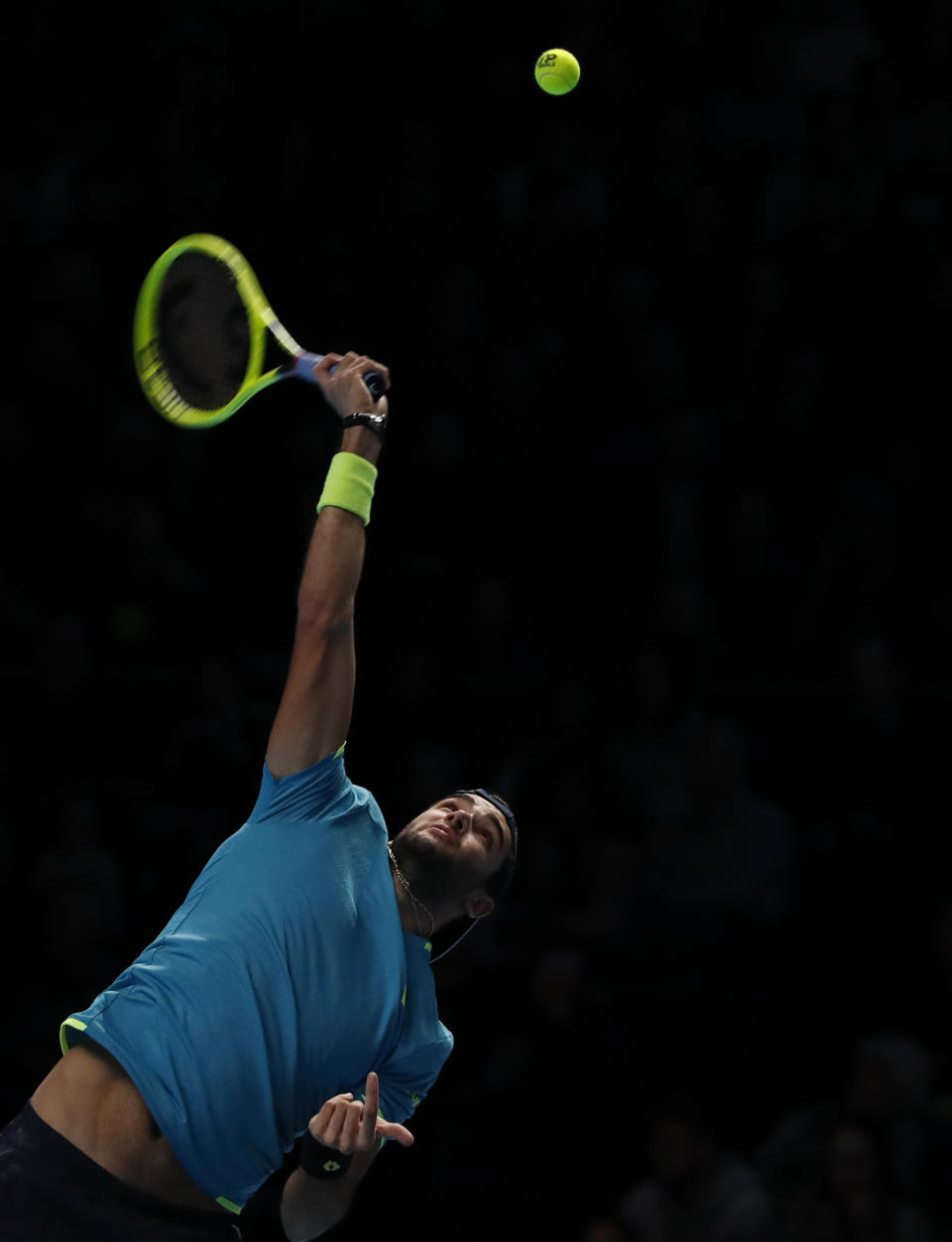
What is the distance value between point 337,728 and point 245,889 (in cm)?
39

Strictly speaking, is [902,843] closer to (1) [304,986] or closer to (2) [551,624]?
(2) [551,624]

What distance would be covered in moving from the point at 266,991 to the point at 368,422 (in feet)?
4.06

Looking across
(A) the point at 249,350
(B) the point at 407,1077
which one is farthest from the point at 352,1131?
(A) the point at 249,350

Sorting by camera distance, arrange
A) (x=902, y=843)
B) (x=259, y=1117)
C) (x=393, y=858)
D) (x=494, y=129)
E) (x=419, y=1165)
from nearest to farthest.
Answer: (x=259, y=1117) → (x=393, y=858) → (x=419, y=1165) → (x=902, y=843) → (x=494, y=129)

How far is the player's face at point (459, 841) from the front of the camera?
4.34 metres

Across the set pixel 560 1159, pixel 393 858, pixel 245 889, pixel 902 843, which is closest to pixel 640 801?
pixel 902 843

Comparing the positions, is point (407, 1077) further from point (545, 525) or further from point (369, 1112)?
point (545, 525)

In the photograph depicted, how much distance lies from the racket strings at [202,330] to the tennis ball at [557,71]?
1813 millimetres

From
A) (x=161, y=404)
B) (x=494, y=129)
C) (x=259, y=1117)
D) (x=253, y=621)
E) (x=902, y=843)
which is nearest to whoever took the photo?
(x=259, y=1117)

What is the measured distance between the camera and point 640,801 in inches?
290

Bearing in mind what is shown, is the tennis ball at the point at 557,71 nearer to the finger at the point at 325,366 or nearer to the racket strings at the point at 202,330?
the racket strings at the point at 202,330

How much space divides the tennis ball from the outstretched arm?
138 inches

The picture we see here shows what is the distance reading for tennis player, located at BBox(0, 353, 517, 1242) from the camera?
3.78 meters

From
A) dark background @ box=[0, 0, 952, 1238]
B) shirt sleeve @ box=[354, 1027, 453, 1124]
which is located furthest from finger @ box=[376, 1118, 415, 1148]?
dark background @ box=[0, 0, 952, 1238]
